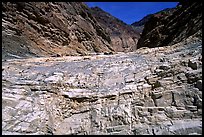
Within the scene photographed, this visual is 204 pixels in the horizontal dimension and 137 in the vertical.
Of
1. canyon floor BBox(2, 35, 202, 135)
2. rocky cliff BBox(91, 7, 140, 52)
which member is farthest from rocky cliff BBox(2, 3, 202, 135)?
rocky cliff BBox(91, 7, 140, 52)

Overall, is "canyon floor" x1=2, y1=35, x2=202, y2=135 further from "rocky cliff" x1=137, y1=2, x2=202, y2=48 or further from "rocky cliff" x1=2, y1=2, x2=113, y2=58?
"rocky cliff" x1=137, y1=2, x2=202, y2=48

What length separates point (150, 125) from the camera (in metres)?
7.36

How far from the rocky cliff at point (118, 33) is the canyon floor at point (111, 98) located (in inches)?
1429

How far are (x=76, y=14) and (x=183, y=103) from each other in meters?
18.4

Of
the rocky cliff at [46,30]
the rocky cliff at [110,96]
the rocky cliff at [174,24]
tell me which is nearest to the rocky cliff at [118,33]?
the rocky cliff at [174,24]

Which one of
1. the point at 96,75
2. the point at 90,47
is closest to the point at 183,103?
the point at 96,75

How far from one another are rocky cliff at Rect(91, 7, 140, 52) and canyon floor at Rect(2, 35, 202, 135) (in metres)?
36.3

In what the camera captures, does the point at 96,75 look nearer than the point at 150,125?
No

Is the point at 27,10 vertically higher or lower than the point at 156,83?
higher

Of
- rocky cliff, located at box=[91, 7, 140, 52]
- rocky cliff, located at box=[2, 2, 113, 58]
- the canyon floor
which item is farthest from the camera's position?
rocky cliff, located at box=[91, 7, 140, 52]

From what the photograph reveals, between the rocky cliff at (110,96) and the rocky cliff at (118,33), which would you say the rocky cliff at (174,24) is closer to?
the rocky cliff at (110,96)

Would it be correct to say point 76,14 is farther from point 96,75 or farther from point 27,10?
point 96,75

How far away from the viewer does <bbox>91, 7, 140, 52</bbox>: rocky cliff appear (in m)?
49.4

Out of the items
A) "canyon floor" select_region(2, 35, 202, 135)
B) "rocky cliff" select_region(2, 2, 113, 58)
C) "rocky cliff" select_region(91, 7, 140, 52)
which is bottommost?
"canyon floor" select_region(2, 35, 202, 135)
